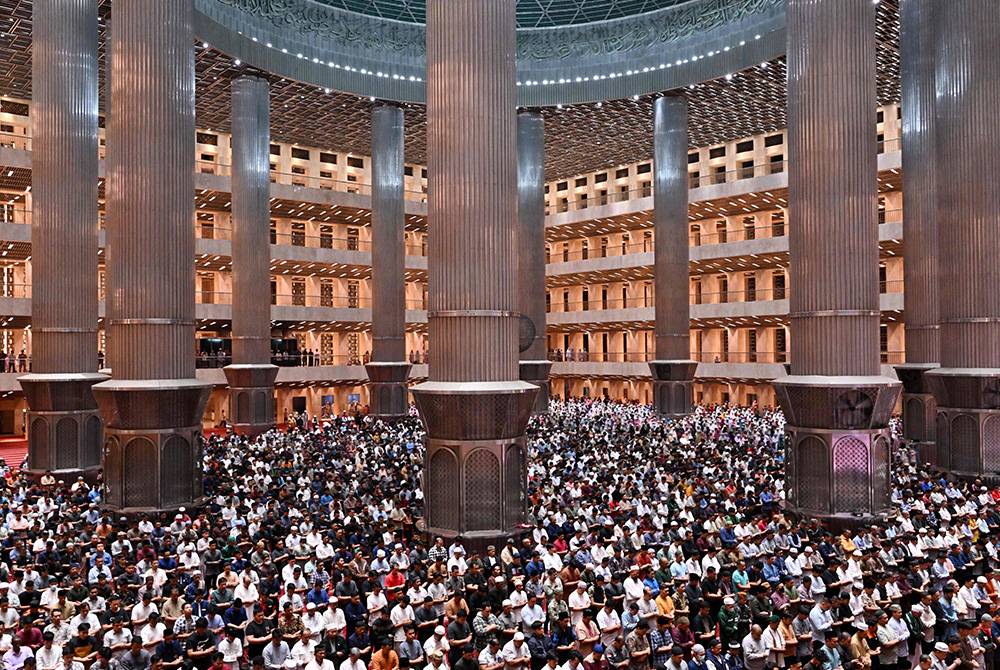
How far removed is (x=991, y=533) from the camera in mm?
14102

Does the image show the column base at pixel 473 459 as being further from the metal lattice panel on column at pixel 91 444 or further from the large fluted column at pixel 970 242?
the large fluted column at pixel 970 242

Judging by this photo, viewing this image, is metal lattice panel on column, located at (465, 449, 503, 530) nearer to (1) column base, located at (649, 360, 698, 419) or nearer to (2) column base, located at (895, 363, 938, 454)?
(2) column base, located at (895, 363, 938, 454)

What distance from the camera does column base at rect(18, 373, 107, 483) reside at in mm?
20328

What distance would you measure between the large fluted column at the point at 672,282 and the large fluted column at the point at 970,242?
13.7m

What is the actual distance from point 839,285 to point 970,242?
633 centimetres

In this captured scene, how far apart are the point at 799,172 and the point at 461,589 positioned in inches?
422

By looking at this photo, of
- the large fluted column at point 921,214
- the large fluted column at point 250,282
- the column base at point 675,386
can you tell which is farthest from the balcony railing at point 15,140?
the large fluted column at point 921,214

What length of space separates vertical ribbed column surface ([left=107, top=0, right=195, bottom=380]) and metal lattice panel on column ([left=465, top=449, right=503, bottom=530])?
7.02m

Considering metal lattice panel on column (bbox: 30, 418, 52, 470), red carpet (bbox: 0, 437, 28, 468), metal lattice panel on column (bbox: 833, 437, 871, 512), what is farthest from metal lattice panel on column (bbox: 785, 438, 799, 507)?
red carpet (bbox: 0, 437, 28, 468)

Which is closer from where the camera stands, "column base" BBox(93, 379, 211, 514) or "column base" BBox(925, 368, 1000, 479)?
"column base" BBox(93, 379, 211, 514)

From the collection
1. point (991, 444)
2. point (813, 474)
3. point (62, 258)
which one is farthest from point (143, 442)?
point (991, 444)

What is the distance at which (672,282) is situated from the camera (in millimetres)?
33531

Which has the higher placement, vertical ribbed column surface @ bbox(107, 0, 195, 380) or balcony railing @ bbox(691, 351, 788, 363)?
vertical ribbed column surface @ bbox(107, 0, 195, 380)

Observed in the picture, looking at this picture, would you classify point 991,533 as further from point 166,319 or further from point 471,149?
point 166,319
